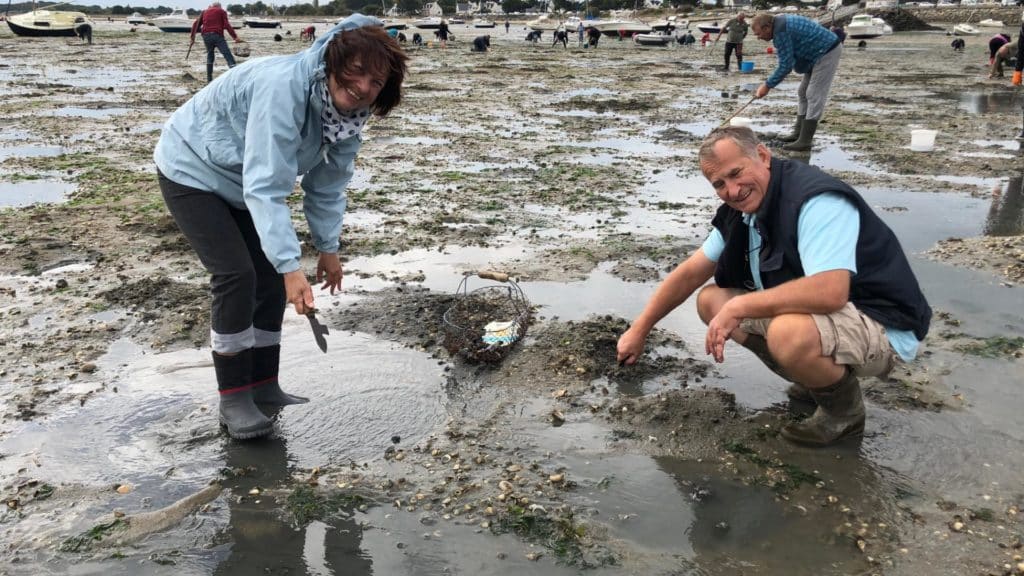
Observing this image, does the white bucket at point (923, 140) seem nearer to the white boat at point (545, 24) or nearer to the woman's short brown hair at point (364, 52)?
the woman's short brown hair at point (364, 52)

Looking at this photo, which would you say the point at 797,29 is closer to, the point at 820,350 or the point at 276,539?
the point at 820,350

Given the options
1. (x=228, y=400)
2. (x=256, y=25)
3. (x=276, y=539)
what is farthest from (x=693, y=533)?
(x=256, y=25)

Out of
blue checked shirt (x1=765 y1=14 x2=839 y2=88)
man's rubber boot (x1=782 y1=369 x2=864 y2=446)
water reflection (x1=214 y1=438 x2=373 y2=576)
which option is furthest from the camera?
blue checked shirt (x1=765 y1=14 x2=839 y2=88)

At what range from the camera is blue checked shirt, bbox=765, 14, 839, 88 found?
977 centimetres

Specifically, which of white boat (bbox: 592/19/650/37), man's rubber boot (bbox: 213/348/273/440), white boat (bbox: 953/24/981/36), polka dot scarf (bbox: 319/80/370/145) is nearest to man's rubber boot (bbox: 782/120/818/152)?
polka dot scarf (bbox: 319/80/370/145)

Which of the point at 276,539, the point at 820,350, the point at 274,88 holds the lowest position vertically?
the point at 276,539

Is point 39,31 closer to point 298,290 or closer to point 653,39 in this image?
point 653,39

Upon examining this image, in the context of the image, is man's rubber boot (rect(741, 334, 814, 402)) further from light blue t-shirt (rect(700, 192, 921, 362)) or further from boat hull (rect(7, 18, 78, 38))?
boat hull (rect(7, 18, 78, 38))

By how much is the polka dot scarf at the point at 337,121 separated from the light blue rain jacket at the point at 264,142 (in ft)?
0.10

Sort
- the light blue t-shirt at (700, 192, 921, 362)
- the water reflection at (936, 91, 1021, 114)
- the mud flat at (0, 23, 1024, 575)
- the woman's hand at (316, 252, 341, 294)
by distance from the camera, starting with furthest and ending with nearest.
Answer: the water reflection at (936, 91, 1021, 114), the woman's hand at (316, 252, 341, 294), the light blue t-shirt at (700, 192, 921, 362), the mud flat at (0, 23, 1024, 575)

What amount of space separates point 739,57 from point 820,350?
24.7 metres

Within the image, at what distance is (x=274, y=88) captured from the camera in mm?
2988

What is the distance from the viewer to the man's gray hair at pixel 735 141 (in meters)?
3.20

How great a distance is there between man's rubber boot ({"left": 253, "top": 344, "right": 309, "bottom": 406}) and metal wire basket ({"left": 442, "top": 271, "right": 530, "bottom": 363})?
104 centimetres
